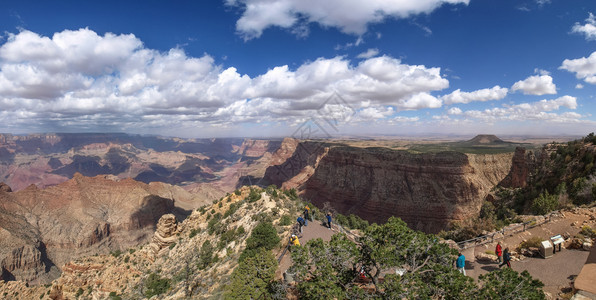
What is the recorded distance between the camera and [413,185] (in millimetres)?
67812

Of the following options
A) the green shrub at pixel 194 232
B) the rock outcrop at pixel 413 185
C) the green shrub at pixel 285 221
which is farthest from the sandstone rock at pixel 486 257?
the rock outcrop at pixel 413 185

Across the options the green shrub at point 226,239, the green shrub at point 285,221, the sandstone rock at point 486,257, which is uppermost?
the sandstone rock at point 486,257

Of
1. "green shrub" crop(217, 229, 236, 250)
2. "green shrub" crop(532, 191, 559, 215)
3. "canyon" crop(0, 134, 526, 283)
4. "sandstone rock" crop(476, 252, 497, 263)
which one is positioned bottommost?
"canyon" crop(0, 134, 526, 283)

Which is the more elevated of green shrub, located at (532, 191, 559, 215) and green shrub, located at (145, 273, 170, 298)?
green shrub, located at (532, 191, 559, 215)

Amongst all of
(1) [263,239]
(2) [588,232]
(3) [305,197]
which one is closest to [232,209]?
(1) [263,239]

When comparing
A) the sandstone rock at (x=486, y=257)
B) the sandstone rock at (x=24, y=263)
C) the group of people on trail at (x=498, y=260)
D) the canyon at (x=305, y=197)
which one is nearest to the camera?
the group of people on trail at (x=498, y=260)

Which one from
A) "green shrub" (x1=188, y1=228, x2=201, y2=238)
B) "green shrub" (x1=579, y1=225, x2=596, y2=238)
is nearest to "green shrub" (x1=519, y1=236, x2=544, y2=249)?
"green shrub" (x1=579, y1=225, x2=596, y2=238)

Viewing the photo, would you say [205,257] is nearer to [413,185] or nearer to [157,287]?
[157,287]

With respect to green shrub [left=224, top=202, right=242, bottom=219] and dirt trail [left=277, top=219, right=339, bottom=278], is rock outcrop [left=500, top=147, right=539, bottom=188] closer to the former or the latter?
dirt trail [left=277, top=219, right=339, bottom=278]

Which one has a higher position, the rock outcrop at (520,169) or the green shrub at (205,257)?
the rock outcrop at (520,169)

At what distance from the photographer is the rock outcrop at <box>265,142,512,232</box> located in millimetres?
A: 60531

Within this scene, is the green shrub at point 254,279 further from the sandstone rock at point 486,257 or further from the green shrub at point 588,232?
the green shrub at point 588,232

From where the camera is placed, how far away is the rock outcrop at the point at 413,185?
60531 mm

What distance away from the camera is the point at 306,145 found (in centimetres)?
15012
